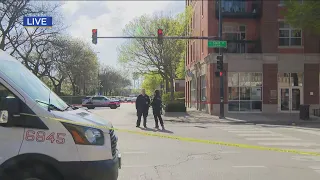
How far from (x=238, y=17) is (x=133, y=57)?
1327 cm

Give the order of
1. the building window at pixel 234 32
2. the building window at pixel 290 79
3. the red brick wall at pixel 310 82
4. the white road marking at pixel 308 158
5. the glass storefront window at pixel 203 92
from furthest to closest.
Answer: the glass storefront window at pixel 203 92 < the building window at pixel 234 32 < the building window at pixel 290 79 < the red brick wall at pixel 310 82 < the white road marking at pixel 308 158

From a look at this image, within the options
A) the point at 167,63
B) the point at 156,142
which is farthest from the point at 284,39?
the point at 156,142

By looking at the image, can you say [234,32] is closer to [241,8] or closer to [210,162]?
[241,8]

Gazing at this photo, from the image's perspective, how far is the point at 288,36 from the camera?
99.1ft

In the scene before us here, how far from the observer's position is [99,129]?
4684 mm

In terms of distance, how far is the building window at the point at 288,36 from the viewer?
98.9 feet

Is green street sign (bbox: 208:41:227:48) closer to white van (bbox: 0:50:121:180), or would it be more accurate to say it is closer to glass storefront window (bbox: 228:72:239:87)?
glass storefront window (bbox: 228:72:239:87)

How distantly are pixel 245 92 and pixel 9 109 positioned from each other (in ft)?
89.0

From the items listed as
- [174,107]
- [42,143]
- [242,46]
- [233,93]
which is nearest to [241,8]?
[242,46]

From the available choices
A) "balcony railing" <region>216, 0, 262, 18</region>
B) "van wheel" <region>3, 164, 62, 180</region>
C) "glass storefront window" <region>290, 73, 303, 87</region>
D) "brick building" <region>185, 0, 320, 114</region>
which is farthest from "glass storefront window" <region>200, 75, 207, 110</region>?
"van wheel" <region>3, 164, 62, 180</region>

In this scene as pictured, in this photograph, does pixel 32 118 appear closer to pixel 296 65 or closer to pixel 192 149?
pixel 192 149

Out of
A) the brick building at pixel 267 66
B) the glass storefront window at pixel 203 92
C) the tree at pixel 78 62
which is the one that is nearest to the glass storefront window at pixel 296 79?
the brick building at pixel 267 66

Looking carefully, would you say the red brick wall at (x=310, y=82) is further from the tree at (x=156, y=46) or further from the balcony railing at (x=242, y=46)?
the tree at (x=156, y=46)

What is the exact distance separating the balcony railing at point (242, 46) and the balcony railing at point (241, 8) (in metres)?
2.14
